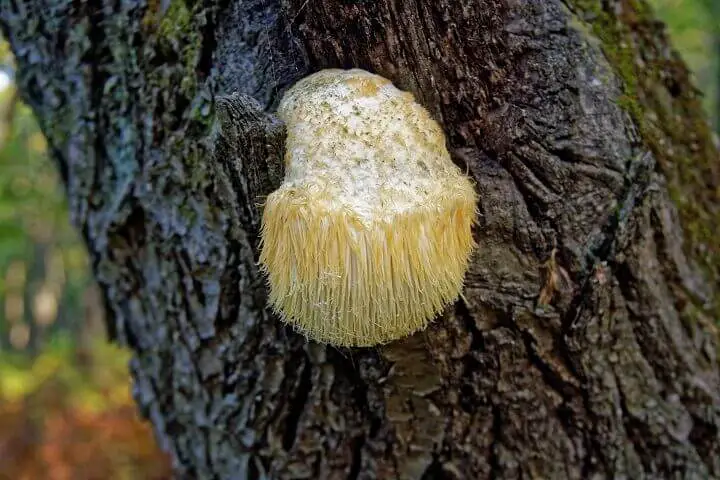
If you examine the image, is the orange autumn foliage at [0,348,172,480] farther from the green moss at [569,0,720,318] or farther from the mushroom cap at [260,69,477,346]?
the green moss at [569,0,720,318]

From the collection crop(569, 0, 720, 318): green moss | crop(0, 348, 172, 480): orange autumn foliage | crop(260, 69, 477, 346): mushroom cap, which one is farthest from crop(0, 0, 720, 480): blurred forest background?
crop(260, 69, 477, 346): mushroom cap

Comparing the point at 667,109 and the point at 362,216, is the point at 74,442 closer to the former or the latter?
the point at 362,216

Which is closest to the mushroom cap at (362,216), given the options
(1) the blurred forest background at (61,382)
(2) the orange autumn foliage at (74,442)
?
(1) the blurred forest background at (61,382)

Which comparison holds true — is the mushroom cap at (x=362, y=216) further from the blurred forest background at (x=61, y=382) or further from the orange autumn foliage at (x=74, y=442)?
the orange autumn foliage at (x=74, y=442)

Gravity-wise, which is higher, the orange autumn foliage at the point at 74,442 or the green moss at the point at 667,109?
the green moss at the point at 667,109

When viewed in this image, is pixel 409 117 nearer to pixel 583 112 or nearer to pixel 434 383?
pixel 583 112

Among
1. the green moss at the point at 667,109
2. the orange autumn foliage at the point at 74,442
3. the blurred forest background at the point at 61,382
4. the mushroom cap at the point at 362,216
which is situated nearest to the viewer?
the mushroom cap at the point at 362,216

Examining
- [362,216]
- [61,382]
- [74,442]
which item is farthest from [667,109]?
[61,382]
